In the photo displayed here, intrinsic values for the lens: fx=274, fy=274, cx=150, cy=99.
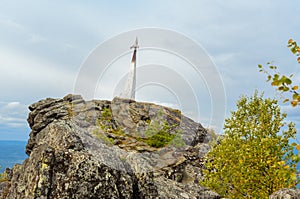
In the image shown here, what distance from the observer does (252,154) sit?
64.5 feet

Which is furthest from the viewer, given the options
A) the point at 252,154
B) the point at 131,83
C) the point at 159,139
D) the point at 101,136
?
the point at 131,83

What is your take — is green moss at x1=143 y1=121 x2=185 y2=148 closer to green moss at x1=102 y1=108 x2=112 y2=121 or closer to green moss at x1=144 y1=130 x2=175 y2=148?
Answer: green moss at x1=144 y1=130 x2=175 y2=148

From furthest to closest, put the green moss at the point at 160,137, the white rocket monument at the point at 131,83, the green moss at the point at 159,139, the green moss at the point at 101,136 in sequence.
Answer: the white rocket monument at the point at 131,83, the green moss at the point at 160,137, the green moss at the point at 159,139, the green moss at the point at 101,136

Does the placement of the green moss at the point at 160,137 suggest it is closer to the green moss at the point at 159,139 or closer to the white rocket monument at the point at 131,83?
the green moss at the point at 159,139

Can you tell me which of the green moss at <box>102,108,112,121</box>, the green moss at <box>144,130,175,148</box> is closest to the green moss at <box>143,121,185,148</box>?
the green moss at <box>144,130,175,148</box>

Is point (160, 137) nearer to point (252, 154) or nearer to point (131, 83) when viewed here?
point (252, 154)

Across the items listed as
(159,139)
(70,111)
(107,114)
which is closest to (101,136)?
(159,139)

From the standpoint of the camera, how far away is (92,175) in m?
9.75

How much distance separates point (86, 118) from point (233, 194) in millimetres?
31601

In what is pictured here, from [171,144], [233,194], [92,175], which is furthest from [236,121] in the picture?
[92,175]

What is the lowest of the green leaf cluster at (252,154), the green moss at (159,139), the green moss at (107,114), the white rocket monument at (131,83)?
the green leaf cluster at (252,154)

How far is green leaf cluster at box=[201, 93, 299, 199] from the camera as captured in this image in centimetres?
1931

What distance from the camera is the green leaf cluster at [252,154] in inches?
760

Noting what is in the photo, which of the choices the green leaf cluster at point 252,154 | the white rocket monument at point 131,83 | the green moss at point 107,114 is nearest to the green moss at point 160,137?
the green moss at point 107,114
